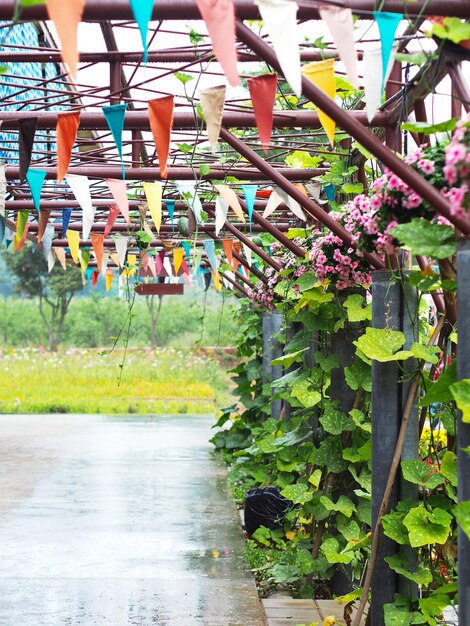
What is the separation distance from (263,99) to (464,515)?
1817mm

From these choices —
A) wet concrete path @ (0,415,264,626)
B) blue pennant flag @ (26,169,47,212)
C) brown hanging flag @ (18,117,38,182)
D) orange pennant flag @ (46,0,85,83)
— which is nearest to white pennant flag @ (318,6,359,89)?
orange pennant flag @ (46,0,85,83)

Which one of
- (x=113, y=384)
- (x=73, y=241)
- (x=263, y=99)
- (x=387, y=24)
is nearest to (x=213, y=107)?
(x=263, y=99)

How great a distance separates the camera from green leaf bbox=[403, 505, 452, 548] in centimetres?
376

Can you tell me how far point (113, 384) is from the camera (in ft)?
70.7

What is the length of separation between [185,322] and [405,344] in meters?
25.8

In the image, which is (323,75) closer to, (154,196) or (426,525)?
(426,525)

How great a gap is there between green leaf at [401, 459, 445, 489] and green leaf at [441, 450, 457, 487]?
53 mm

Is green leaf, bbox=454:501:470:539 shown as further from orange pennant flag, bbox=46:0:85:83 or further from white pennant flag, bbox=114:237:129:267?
white pennant flag, bbox=114:237:129:267

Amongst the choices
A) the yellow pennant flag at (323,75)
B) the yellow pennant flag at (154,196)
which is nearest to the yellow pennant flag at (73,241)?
the yellow pennant flag at (154,196)

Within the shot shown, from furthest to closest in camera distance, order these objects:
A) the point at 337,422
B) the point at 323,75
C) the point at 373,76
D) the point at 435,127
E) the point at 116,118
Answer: the point at 337,422
the point at 116,118
the point at 323,75
the point at 373,76
the point at 435,127

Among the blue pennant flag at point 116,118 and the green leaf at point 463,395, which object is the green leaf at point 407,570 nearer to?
the green leaf at point 463,395

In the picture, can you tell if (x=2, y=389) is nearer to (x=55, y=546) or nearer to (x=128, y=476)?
(x=128, y=476)

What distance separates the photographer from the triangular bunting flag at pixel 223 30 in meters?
2.99

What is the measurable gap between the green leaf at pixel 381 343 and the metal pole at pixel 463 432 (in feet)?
3.44
